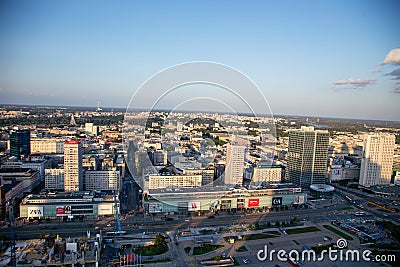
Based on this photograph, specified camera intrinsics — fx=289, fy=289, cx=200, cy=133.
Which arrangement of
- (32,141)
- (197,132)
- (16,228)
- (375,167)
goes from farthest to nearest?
(197,132) < (32,141) < (375,167) < (16,228)

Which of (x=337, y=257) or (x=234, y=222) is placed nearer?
(x=337, y=257)

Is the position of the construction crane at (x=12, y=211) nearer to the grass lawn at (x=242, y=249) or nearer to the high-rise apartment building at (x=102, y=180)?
the high-rise apartment building at (x=102, y=180)

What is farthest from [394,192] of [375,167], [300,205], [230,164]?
[230,164]

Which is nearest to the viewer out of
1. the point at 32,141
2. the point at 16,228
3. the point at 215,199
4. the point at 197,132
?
the point at 16,228

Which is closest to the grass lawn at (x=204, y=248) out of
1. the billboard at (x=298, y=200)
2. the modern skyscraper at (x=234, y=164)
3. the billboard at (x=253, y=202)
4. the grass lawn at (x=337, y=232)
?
the billboard at (x=253, y=202)

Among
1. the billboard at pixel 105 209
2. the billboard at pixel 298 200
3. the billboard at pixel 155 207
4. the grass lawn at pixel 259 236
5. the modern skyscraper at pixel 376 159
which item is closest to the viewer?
the grass lawn at pixel 259 236

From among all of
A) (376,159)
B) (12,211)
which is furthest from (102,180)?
(376,159)

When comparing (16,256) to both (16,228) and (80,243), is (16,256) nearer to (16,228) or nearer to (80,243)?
(80,243)

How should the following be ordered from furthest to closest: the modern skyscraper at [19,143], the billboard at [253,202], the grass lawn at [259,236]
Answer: the modern skyscraper at [19,143] < the billboard at [253,202] < the grass lawn at [259,236]
